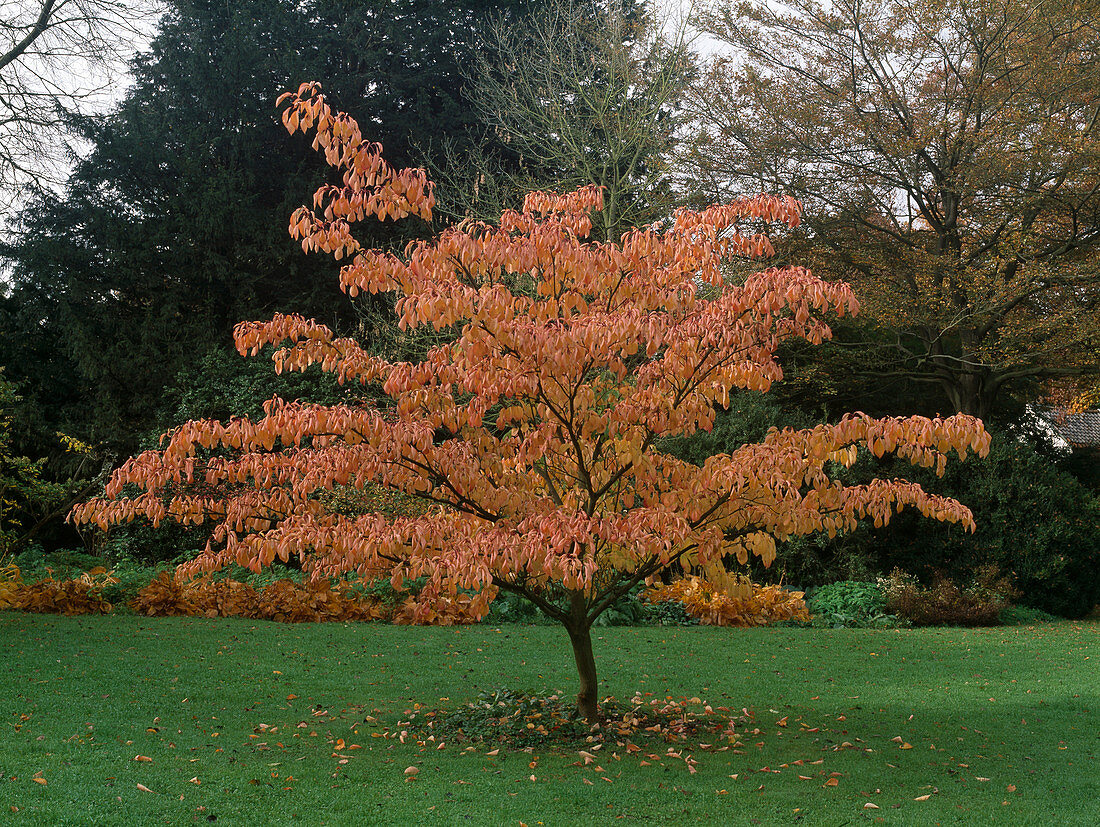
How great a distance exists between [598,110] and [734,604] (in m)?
8.19

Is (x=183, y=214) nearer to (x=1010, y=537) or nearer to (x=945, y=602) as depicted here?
(x=945, y=602)

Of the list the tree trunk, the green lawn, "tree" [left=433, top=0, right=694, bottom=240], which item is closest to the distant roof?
"tree" [left=433, top=0, right=694, bottom=240]

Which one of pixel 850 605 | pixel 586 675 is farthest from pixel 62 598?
pixel 850 605

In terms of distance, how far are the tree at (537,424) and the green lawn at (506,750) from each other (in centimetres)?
104

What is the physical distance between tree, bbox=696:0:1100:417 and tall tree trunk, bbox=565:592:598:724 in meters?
8.46

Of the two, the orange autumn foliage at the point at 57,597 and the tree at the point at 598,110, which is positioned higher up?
the tree at the point at 598,110

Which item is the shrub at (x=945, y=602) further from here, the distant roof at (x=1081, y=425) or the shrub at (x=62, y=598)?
the distant roof at (x=1081, y=425)

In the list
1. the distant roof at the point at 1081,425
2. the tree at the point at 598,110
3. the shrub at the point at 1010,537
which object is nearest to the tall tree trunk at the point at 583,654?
the shrub at the point at 1010,537

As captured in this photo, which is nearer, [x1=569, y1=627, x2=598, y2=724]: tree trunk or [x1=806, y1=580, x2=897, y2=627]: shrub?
[x1=569, y1=627, x2=598, y2=724]: tree trunk

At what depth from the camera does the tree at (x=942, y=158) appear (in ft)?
37.6

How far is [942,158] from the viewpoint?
1247 cm

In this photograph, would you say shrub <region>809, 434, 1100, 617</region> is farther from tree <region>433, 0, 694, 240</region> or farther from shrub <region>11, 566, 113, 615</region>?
shrub <region>11, 566, 113, 615</region>

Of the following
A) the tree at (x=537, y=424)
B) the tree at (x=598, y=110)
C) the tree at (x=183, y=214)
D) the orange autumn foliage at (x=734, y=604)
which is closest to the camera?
the tree at (x=537, y=424)

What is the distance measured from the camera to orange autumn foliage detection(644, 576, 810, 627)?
32.6 ft
